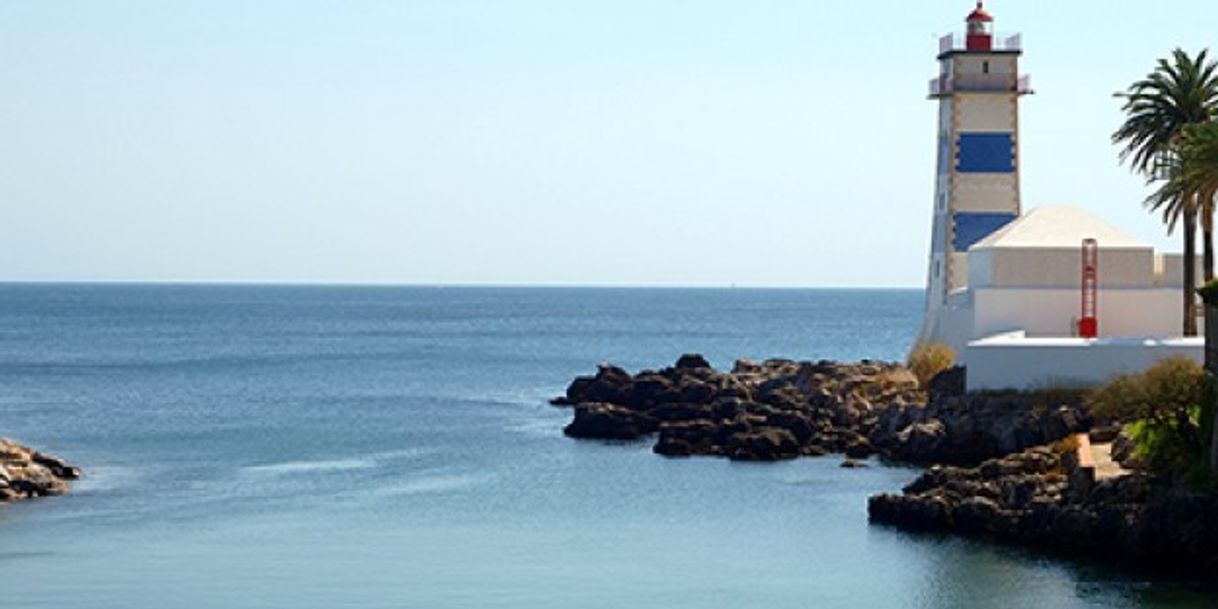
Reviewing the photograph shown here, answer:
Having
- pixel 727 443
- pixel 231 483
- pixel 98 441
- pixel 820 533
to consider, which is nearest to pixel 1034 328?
pixel 727 443

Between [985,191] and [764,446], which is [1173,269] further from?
[764,446]

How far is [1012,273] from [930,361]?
5.06 metres

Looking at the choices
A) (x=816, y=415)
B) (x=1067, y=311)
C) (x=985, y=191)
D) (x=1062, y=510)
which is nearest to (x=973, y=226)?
(x=985, y=191)

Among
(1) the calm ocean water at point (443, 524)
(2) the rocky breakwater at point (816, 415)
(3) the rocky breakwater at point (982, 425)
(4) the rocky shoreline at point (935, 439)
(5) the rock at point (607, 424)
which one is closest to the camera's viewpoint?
(1) the calm ocean water at point (443, 524)

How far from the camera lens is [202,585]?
39.9 m

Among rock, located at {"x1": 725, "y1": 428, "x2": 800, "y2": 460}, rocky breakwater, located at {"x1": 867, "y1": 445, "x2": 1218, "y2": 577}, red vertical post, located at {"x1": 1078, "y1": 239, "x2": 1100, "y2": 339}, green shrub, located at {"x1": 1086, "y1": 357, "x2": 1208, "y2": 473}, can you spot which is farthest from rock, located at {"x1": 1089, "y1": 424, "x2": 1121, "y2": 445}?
rock, located at {"x1": 725, "y1": 428, "x2": 800, "y2": 460}

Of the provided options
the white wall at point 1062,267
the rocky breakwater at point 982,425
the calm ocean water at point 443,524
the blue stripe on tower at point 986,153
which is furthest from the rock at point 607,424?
the blue stripe on tower at point 986,153

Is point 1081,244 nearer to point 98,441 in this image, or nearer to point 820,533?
point 820,533

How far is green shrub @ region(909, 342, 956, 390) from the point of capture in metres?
65.5

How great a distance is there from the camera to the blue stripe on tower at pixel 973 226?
69.5 meters

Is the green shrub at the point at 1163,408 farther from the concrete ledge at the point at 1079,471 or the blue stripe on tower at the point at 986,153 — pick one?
the blue stripe on tower at the point at 986,153

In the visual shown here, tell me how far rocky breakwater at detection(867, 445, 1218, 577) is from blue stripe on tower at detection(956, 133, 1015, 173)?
22115mm

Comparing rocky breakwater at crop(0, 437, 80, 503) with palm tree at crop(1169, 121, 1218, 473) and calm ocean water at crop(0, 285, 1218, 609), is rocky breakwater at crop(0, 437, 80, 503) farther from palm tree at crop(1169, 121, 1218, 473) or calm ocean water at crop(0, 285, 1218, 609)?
palm tree at crop(1169, 121, 1218, 473)

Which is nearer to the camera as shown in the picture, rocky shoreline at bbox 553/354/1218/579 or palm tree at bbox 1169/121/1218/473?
rocky shoreline at bbox 553/354/1218/579
